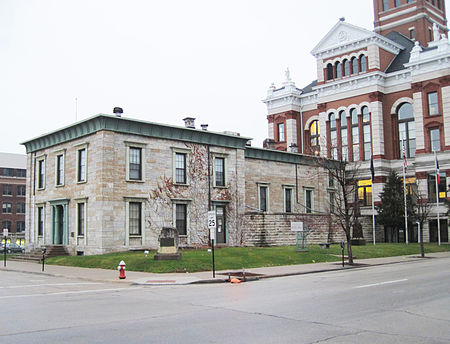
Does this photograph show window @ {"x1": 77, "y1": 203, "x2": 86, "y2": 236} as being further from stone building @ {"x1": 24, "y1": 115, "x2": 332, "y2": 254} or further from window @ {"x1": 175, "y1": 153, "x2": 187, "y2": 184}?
window @ {"x1": 175, "y1": 153, "x2": 187, "y2": 184}

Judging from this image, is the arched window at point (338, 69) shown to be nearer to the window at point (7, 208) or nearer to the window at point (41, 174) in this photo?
the window at point (41, 174)

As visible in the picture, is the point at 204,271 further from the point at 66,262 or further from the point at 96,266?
the point at 66,262

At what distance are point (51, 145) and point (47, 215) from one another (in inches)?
211

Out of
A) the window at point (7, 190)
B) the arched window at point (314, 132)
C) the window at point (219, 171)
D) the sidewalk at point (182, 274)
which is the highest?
the arched window at point (314, 132)

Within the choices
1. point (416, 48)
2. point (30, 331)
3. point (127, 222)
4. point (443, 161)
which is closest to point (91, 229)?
point (127, 222)

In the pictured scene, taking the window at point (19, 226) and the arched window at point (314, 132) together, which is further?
the window at point (19, 226)

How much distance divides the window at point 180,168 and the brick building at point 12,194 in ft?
192

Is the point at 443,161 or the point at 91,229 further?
the point at 443,161

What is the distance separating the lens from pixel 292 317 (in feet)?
35.9

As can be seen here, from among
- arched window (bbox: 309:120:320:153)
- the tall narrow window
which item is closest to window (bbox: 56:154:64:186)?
the tall narrow window

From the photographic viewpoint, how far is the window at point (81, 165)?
34.4 metres

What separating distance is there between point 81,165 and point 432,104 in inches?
1461

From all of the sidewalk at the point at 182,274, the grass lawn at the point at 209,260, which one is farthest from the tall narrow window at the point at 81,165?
the sidewalk at the point at 182,274

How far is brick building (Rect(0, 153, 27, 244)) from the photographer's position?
86062mm
